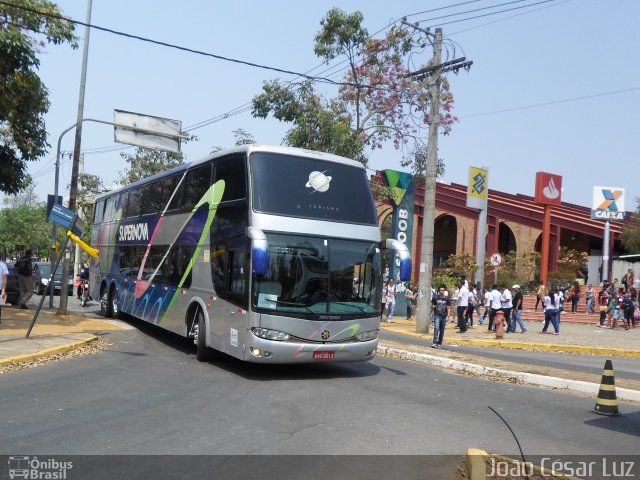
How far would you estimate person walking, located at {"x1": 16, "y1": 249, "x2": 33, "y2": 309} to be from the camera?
739 inches

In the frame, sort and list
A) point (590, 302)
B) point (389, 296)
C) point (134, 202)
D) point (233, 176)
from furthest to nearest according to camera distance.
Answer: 1. point (590, 302)
2. point (389, 296)
3. point (134, 202)
4. point (233, 176)

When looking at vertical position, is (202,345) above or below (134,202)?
below

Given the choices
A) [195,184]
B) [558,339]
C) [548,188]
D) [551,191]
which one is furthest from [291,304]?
[551,191]

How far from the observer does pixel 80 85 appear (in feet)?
58.3

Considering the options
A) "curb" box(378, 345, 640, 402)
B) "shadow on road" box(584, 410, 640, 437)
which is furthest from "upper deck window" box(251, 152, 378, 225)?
"shadow on road" box(584, 410, 640, 437)

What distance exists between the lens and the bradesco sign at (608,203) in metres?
36.8

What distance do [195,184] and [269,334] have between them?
4.60 m

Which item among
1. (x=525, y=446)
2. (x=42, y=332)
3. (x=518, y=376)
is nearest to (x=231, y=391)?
(x=525, y=446)

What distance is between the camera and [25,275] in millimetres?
19266

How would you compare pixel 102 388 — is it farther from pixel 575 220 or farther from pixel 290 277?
pixel 575 220

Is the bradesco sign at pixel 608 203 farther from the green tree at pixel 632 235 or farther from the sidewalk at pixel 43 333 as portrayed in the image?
the sidewalk at pixel 43 333

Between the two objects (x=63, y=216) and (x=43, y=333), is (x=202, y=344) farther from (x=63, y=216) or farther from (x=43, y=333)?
(x=63, y=216)

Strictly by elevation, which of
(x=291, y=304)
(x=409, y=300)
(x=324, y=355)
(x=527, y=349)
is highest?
(x=291, y=304)

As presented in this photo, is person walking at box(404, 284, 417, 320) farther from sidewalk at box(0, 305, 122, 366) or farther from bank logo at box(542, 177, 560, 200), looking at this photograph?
sidewalk at box(0, 305, 122, 366)
